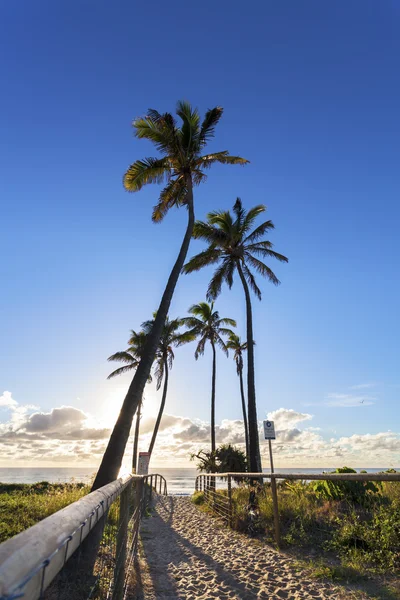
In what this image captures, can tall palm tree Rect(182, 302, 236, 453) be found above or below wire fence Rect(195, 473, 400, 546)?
above

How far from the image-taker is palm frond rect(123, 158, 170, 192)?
12.6 metres

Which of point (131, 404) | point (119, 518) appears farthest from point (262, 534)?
point (119, 518)

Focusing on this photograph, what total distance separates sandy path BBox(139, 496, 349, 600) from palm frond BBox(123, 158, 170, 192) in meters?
10.6

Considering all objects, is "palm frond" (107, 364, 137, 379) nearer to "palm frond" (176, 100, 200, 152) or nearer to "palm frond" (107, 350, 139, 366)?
"palm frond" (107, 350, 139, 366)

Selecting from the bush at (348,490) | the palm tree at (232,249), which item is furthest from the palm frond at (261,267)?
the bush at (348,490)

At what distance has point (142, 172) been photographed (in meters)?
12.6

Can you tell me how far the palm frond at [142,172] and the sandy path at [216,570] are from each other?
10627 mm

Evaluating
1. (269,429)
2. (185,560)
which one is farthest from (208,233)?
(185,560)

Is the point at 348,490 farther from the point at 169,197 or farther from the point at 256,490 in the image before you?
the point at 169,197

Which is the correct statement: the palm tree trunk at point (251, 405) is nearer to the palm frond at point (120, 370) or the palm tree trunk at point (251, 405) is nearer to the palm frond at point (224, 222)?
the palm frond at point (224, 222)

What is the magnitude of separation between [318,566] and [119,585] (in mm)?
3686

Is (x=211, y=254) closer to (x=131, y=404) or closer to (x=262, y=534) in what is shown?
(x=131, y=404)

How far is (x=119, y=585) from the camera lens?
362cm

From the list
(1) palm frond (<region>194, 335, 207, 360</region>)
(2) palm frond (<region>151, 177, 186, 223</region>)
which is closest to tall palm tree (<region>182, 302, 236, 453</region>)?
(1) palm frond (<region>194, 335, 207, 360</region>)
